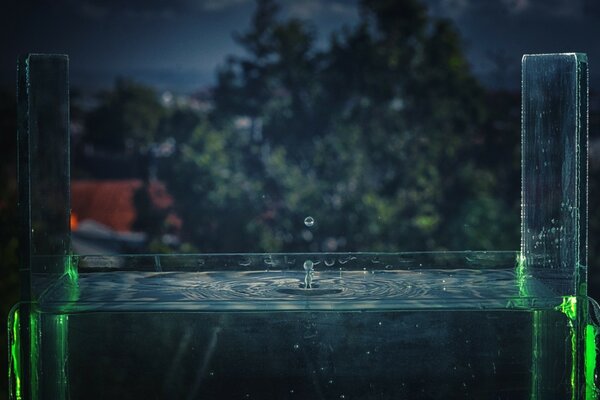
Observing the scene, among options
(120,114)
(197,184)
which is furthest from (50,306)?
(120,114)

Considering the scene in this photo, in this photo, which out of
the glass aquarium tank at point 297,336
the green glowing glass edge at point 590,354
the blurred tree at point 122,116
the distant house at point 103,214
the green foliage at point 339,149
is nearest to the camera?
the glass aquarium tank at point 297,336

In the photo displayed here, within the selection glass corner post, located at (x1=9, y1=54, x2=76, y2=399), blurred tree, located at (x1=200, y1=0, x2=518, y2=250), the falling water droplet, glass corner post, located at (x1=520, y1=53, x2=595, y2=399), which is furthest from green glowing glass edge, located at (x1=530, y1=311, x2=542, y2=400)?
blurred tree, located at (x1=200, y1=0, x2=518, y2=250)

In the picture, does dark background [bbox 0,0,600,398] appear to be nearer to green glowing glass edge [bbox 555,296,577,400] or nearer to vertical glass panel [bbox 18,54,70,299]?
vertical glass panel [bbox 18,54,70,299]

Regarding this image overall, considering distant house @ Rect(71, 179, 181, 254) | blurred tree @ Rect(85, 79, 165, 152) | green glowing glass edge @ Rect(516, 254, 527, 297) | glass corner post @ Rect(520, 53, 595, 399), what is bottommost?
distant house @ Rect(71, 179, 181, 254)

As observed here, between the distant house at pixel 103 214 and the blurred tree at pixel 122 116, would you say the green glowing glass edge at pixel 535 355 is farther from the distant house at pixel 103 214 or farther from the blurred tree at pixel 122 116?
the blurred tree at pixel 122 116

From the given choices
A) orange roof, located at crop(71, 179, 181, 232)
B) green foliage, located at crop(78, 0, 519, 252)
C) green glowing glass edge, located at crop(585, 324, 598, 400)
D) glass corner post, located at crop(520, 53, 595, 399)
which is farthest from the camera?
orange roof, located at crop(71, 179, 181, 232)

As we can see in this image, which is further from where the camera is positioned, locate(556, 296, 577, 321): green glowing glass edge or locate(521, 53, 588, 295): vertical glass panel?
locate(521, 53, 588, 295): vertical glass panel

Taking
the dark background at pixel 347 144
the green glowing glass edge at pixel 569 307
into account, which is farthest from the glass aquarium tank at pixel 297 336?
the dark background at pixel 347 144

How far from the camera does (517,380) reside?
1969mm

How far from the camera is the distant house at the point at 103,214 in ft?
47.9

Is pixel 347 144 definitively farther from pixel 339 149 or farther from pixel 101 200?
pixel 101 200

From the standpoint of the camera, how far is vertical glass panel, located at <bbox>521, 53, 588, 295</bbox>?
7.19 feet

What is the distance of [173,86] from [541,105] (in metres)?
15.1

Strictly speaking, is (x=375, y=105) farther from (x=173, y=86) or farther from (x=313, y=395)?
(x=313, y=395)
